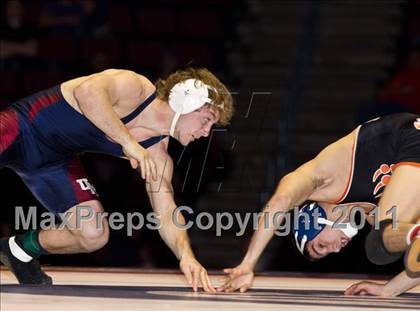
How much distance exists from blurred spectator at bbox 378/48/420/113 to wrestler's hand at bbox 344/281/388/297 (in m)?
3.61

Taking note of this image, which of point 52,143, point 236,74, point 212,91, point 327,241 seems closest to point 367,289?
point 327,241

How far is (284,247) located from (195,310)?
130 inches

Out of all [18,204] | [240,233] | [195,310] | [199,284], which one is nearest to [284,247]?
[240,233]

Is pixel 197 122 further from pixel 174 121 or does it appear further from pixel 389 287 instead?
pixel 389 287

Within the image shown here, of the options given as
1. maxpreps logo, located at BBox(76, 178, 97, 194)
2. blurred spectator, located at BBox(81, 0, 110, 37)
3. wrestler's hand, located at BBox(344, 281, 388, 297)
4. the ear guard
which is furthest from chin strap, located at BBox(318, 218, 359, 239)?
blurred spectator, located at BBox(81, 0, 110, 37)

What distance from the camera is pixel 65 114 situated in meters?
5.01

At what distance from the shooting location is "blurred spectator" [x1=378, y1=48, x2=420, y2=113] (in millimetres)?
8516

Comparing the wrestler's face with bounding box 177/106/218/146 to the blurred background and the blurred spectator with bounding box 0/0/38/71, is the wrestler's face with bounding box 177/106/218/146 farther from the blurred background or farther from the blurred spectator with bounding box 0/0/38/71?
the blurred spectator with bounding box 0/0/38/71

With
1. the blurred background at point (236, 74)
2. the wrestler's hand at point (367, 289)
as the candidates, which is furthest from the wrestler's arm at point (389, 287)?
the blurred background at point (236, 74)

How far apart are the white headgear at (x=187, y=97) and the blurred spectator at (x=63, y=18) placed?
194 inches

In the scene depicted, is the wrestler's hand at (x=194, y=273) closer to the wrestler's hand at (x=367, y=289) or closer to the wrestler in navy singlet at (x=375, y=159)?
the wrestler's hand at (x=367, y=289)

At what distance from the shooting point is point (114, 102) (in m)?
4.87

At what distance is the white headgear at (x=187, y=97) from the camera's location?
4.84m

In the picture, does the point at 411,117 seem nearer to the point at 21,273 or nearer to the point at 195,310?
the point at 195,310
